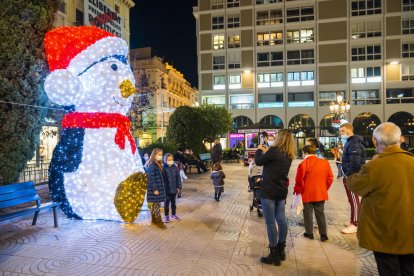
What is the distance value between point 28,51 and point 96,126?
275 cm

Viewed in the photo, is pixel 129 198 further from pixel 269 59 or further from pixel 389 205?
pixel 269 59

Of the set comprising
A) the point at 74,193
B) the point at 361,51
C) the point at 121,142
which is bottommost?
the point at 74,193

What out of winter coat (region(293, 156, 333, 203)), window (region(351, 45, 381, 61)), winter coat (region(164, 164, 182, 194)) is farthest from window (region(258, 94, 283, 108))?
winter coat (region(293, 156, 333, 203))

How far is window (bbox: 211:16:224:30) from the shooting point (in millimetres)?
41969

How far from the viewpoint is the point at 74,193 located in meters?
6.94

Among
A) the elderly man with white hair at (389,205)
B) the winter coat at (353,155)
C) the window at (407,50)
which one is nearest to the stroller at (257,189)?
the winter coat at (353,155)

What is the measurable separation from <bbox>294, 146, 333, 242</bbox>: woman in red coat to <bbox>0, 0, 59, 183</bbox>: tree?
6354mm

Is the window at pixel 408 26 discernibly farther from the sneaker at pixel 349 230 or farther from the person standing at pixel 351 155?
the sneaker at pixel 349 230

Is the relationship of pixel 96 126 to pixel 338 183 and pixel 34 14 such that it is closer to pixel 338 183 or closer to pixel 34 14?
pixel 34 14

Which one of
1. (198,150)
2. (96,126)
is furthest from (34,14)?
(198,150)

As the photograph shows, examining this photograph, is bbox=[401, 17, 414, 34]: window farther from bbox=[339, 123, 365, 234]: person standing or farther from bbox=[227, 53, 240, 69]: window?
bbox=[339, 123, 365, 234]: person standing

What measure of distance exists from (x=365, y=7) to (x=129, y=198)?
40525 millimetres

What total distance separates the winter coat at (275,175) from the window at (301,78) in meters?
36.4

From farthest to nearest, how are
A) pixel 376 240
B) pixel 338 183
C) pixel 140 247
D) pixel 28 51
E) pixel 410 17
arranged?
Answer: pixel 410 17, pixel 338 183, pixel 28 51, pixel 140 247, pixel 376 240
